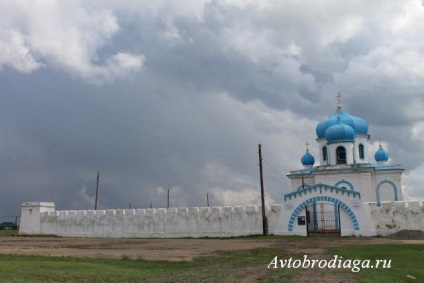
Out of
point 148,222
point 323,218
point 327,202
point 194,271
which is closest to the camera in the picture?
point 194,271

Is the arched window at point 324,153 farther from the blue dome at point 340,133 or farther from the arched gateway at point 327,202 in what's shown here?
the arched gateway at point 327,202

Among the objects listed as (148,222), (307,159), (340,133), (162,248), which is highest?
(340,133)

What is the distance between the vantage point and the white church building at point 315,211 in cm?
3253

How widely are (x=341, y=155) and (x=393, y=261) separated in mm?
25902

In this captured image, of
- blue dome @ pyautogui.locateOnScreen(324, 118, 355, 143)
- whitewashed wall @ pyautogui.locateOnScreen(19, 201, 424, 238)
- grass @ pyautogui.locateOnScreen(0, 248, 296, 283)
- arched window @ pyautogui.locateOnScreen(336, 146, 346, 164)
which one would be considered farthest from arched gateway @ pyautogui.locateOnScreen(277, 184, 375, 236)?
grass @ pyautogui.locateOnScreen(0, 248, 296, 283)

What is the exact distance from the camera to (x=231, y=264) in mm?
16188

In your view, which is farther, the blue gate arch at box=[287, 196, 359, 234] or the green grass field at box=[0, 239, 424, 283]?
the blue gate arch at box=[287, 196, 359, 234]

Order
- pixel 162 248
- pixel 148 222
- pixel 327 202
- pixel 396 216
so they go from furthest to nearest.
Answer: pixel 148 222 → pixel 327 202 → pixel 396 216 → pixel 162 248

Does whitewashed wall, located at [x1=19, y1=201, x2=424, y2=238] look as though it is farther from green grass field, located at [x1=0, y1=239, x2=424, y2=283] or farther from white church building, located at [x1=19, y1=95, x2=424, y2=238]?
green grass field, located at [x1=0, y1=239, x2=424, y2=283]

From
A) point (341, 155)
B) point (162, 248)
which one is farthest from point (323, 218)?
point (162, 248)

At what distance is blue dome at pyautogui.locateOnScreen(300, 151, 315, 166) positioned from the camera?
46406mm

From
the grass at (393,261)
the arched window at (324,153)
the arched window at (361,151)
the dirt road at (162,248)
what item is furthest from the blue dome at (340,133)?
the grass at (393,261)

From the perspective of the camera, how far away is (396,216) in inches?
1273

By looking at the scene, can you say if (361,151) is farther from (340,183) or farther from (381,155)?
(340,183)
